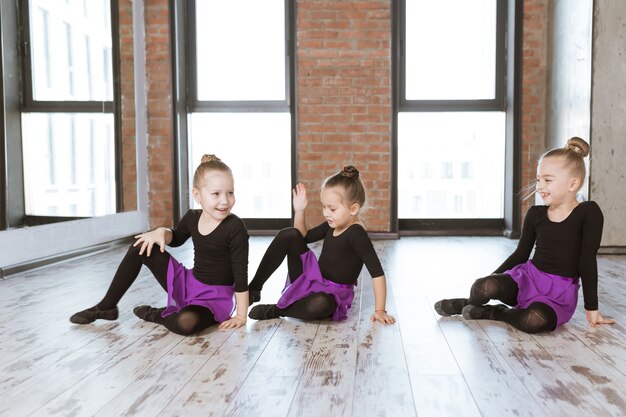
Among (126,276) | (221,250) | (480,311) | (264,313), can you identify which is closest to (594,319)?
(480,311)

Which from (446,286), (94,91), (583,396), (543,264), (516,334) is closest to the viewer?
(583,396)

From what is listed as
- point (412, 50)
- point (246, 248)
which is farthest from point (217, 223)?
point (412, 50)

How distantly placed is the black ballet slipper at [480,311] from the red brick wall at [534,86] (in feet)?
10.4

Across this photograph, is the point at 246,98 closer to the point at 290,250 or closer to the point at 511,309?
the point at 290,250

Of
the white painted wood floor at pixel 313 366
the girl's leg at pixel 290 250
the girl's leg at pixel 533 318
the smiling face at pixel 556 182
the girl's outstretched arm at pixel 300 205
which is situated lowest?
the white painted wood floor at pixel 313 366

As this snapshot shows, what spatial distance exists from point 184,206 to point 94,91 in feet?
4.96

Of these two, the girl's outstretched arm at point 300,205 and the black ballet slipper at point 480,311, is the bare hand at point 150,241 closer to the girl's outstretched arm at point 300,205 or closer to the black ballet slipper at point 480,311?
the girl's outstretched arm at point 300,205

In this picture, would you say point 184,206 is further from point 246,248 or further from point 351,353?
point 351,353

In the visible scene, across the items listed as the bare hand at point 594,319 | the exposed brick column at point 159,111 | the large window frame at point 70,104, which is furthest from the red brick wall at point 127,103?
the bare hand at point 594,319

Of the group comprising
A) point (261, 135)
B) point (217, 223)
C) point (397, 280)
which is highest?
point (261, 135)

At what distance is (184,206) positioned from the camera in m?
5.58

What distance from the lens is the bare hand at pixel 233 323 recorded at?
7.16 ft

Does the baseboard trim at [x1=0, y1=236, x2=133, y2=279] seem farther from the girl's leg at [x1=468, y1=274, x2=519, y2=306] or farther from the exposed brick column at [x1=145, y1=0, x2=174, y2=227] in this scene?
the girl's leg at [x1=468, y1=274, x2=519, y2=306]

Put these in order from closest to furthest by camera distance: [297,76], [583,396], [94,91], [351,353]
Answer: [583,396] < [351,353] < [94,91] < [297,76]
